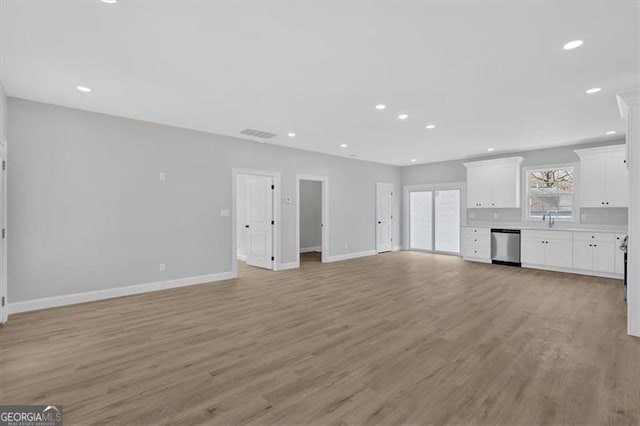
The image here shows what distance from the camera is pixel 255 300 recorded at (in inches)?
177

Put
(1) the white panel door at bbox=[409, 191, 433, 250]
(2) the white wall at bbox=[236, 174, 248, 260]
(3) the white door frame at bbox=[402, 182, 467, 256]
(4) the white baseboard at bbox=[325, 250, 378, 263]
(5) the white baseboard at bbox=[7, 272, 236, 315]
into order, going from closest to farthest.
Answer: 1. (5) the white baseboard at bbox=[7, 272, 236, 315]
2. (4) the white baseboard at bbox=[325, 250, 378, 263]
3. (2) the white wall at bbox=[236, 174, 248, 260]
4. (3) the white door frame at bbox=[402, 182, 467, 256]
5. (1) the white panel door at bbox=[409, 191, 433, 250]

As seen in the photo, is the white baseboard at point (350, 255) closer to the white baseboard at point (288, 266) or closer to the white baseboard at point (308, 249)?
the white baseboard at point (288, 266)

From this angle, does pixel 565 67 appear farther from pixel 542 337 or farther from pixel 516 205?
pixel 516 205

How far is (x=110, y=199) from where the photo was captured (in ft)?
14.9

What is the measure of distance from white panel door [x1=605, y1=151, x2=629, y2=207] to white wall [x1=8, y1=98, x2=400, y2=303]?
23.0ft

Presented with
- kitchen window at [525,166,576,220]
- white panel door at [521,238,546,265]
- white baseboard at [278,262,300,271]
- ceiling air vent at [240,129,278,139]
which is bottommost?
white baseboard at [278,262,300,271]

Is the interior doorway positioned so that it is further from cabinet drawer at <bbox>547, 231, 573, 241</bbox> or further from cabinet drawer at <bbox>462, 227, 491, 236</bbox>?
cabinet drawer at <bbox>547, 231, 573, 241</bbox>

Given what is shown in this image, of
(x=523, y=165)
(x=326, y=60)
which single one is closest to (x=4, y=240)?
(x=326, y=60)

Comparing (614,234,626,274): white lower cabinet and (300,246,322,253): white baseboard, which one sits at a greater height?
(614,234,626,274): white lower cabinet

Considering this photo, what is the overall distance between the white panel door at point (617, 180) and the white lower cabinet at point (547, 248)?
0.99 meters

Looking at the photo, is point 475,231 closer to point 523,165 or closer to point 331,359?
point 523,165

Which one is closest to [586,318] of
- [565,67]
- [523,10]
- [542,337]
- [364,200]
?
[542,337]

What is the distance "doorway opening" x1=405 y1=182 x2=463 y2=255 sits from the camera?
28.9 feet

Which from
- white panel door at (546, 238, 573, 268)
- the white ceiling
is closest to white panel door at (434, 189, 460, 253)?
white panel door at (546, 238, 573, 268)
